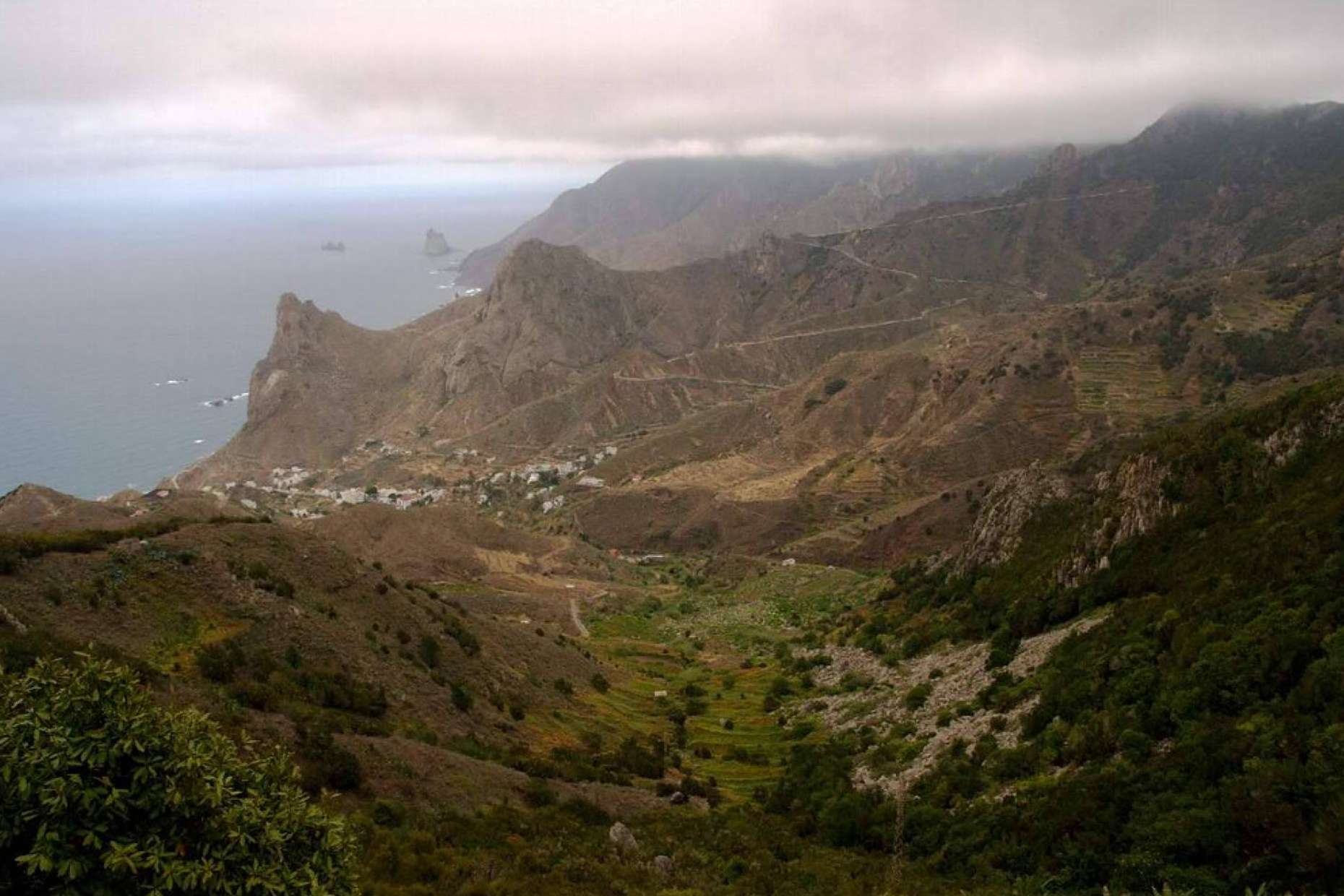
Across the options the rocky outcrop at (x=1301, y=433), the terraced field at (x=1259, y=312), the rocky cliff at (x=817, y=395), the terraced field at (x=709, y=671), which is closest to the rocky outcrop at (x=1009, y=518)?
the rocky cliff at (x=817, y=395)

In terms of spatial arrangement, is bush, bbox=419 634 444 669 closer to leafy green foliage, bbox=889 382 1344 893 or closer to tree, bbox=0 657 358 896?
leafy green foliage, bbox=889 382 1344 893

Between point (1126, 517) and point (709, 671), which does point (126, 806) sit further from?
point (709, 671)

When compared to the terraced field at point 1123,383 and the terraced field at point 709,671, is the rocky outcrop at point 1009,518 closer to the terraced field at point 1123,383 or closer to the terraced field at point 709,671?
the terraced field at point 709,671

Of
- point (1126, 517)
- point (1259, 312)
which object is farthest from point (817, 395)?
point (1126, 517)

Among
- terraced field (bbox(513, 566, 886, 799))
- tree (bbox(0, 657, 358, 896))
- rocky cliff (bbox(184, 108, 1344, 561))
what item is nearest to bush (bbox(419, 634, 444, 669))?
terraced field (bbox(513, 566, 886, 799))

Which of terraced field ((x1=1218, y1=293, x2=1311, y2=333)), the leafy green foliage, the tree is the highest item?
the tree

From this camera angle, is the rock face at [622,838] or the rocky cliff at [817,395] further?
the rocky cliff at [817,395]
